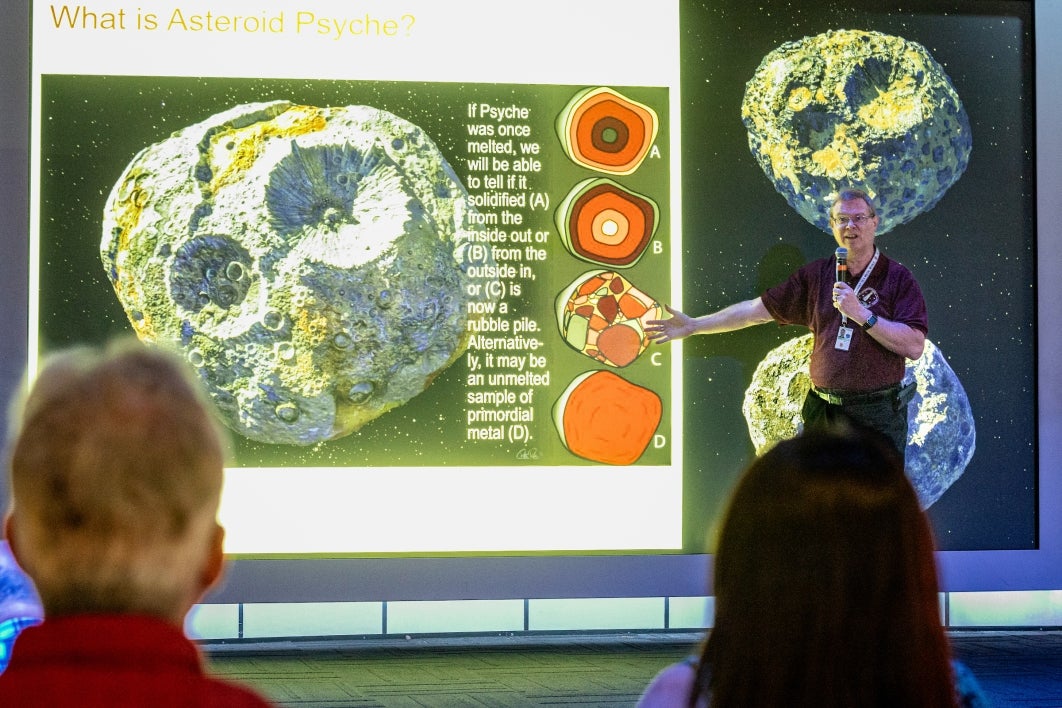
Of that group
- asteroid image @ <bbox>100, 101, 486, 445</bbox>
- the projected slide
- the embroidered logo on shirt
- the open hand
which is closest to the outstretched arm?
the open hand

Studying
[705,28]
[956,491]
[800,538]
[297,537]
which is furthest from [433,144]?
[800,538]

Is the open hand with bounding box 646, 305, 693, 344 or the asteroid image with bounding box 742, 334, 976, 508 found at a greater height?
the open hand with bounding box 646, 305, 693, 344

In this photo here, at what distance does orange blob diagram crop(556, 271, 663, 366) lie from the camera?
13.5ft

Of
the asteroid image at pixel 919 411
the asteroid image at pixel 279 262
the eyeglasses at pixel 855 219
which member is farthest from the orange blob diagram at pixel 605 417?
the eyeglasses at pixel 855 219

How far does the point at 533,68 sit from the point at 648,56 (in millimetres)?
393

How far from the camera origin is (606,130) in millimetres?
4133

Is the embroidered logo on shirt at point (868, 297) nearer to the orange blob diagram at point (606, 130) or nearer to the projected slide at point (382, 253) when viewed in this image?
the projected slide at point (382, 253)

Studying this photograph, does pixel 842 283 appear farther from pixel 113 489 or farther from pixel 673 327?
pixel 113 489

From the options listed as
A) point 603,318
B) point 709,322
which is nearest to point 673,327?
point 709,322

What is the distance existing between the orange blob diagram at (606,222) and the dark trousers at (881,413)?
2.68 feet

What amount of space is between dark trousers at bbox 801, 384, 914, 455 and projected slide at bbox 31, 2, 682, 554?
1.80 feet

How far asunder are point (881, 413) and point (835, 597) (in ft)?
9.48

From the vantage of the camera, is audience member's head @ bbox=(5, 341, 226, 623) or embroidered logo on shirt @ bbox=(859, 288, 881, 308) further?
embroidered logo on shirt @ bbox=(859, 288, 881, 308)

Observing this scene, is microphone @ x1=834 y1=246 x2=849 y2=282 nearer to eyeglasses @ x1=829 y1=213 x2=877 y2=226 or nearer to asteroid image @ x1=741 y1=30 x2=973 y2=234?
eyeglasses @ x1=829 y1=213 x2=877 y2=226
